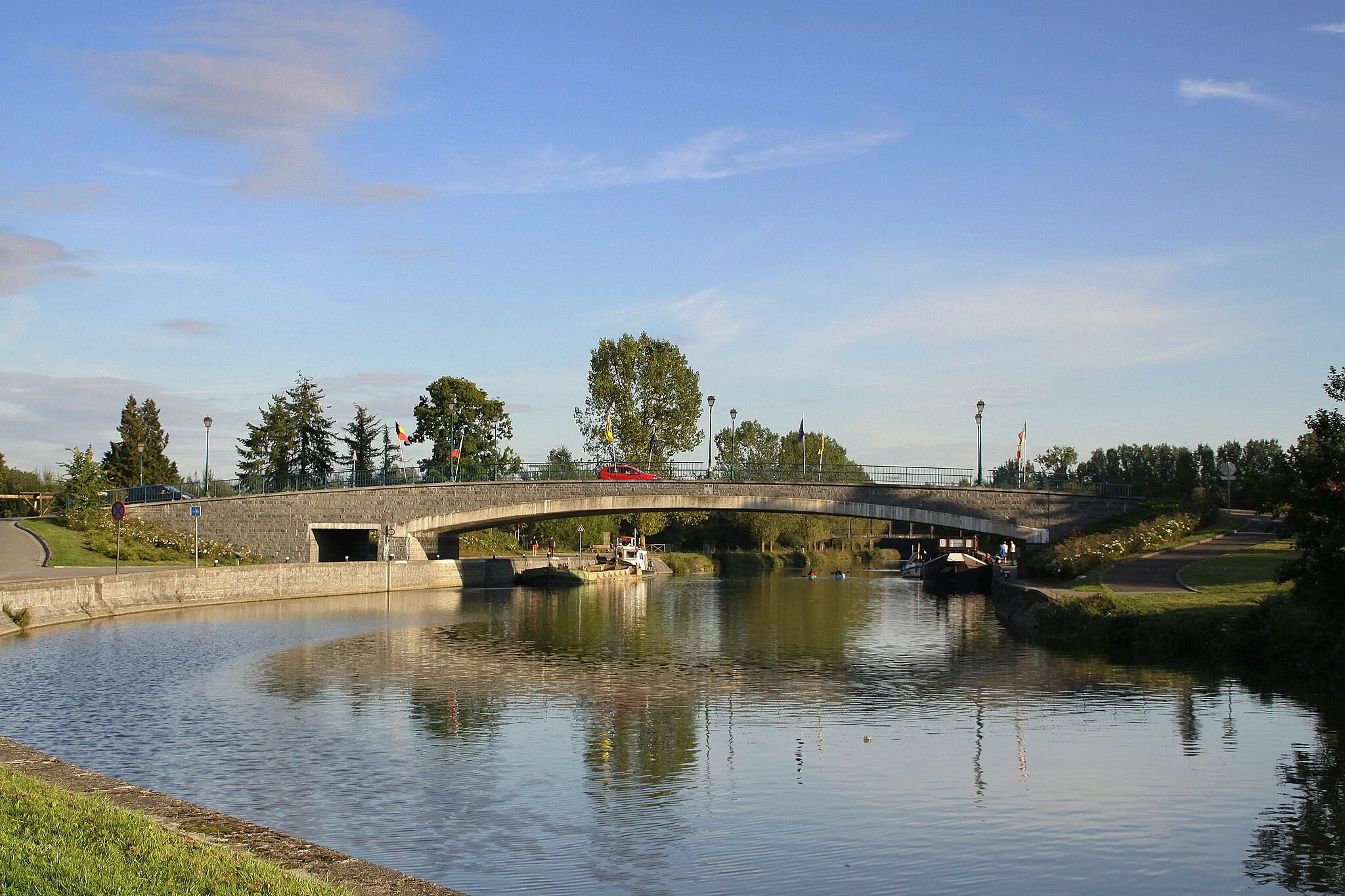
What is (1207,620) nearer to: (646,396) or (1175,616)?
(1175,616)

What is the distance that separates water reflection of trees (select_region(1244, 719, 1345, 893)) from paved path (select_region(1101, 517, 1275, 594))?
1885 centimetres

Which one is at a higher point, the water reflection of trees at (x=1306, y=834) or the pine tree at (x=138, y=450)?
the pine tree at (x=138, y=450)

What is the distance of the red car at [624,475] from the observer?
65812mm

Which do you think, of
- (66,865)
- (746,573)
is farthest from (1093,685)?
(746,573)

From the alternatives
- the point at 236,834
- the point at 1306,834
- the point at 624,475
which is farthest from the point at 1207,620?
the point at 624,475

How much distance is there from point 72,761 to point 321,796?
180 inches

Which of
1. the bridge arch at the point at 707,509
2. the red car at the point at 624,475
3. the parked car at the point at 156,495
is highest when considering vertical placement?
the red car at the point at 624,475

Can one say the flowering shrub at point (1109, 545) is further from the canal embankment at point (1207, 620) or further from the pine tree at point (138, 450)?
the pine tree at point (138, 450)

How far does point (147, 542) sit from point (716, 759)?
47.3 m

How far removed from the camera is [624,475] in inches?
2606

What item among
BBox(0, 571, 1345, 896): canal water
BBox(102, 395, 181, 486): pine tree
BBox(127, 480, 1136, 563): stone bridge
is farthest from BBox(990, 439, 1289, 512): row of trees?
BBox(102, 395, 181, 486): pine tree

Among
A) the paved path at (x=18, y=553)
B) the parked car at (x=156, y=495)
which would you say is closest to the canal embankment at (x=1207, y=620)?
the paved path at (x=18, y=553)

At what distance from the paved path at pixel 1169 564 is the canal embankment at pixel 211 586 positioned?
33.1 m

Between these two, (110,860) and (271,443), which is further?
(271,443)
